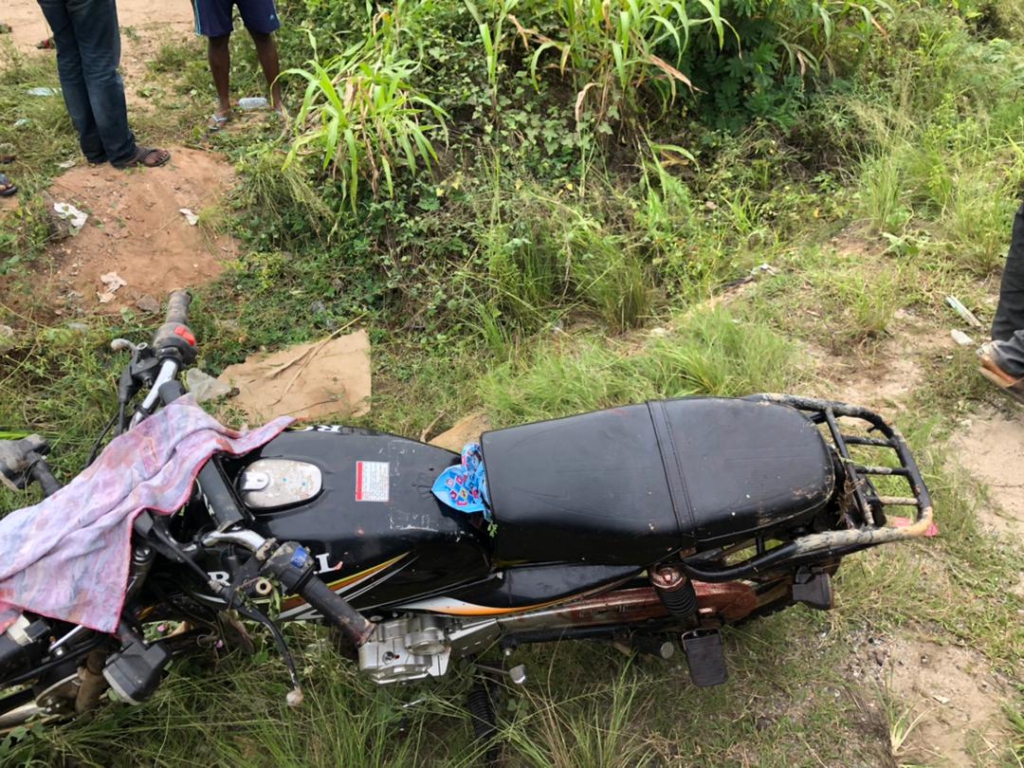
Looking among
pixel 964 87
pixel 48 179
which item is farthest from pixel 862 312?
pixel 48 179

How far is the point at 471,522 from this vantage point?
1.74m

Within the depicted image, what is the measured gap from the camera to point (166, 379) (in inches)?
72.4

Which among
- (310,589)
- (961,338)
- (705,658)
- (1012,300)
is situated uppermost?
(310,589)

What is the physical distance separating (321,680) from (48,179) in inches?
137

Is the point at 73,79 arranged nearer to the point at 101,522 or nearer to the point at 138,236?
the point at 138,236

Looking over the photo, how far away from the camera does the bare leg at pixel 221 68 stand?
4.58m


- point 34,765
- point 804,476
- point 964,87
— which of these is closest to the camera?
point 804,476

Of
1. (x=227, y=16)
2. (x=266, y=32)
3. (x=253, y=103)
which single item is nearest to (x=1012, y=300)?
(x=266, y=32)

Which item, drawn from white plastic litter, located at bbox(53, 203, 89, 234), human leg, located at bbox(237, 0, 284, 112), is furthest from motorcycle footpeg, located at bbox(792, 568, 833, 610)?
human leg, located at bbox(237, 0, 284, 112)

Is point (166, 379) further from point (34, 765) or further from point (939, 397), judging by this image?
point (939, 397)

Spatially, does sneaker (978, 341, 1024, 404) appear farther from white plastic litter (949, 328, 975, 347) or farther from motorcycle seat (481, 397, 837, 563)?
motorcycle seat (481, 397, 837, 563)

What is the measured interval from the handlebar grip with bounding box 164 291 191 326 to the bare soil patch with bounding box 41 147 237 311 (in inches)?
72.1

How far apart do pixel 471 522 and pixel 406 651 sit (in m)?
0.41

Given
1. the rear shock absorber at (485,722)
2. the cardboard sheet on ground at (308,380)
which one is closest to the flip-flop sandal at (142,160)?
the cardboard sheet on ground at (308,380)
